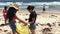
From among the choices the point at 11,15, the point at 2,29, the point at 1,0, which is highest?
the point at 11,15

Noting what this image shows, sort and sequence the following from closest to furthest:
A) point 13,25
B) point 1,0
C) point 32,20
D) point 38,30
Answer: point 13,25
point 32,20
point 38,30
point 1,0

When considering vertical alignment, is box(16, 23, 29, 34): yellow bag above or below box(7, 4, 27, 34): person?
below

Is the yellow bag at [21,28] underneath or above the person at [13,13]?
underneath

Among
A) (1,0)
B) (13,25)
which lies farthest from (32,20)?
(1,0)

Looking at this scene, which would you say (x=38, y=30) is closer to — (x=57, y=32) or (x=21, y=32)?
(x=57, y=32)

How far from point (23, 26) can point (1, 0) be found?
34.2 meters

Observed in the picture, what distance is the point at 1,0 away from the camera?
39688 millimetres

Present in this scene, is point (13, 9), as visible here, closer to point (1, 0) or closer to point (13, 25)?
point (13, 25)

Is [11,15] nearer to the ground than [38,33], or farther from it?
farther from it

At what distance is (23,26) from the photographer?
5.99 m

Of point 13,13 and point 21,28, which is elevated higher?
point 13,13

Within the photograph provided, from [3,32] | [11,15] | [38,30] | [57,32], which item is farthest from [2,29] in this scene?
[11,15]

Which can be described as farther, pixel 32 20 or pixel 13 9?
pixel 32 20

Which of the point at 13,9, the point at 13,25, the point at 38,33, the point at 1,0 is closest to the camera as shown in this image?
the point at 13,9
